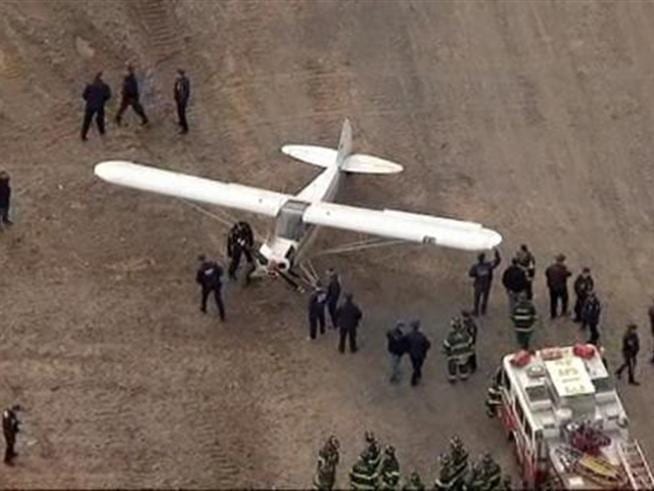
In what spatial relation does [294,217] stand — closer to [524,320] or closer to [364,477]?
[524,320]

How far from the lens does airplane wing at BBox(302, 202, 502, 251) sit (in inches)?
1318

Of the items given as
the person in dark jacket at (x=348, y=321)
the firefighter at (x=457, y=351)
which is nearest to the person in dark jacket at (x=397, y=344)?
the person in dark jacket at (x=348, y=321)

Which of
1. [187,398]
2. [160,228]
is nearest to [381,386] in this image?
[187,398]

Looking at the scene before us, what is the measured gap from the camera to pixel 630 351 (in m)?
33.2

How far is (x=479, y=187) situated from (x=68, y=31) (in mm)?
12018

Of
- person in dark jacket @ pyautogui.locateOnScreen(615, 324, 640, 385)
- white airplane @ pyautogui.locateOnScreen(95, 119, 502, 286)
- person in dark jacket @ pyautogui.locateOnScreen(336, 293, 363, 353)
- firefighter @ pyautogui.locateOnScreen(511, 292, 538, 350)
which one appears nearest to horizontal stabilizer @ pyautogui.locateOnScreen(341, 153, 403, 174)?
white airplane @ pyautogui.locateOnScreen(95, 119, 502, 286)

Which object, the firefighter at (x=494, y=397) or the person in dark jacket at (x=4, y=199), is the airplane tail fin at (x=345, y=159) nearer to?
the person in dark jacket at (x=4, y=199)

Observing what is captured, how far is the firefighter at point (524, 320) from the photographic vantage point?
3378 cm

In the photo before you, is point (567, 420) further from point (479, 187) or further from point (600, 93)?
point (600, 93)

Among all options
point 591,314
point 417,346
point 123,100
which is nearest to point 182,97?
point 123,100

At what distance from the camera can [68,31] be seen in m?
43.0

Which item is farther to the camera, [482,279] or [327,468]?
[482,279]

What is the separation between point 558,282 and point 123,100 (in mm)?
12012

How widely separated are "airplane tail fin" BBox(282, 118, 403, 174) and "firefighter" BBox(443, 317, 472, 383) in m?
5.49
